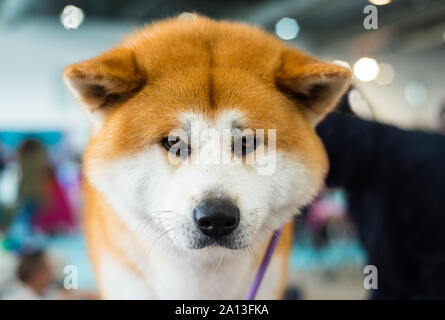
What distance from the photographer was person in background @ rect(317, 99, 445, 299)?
0.75 meters

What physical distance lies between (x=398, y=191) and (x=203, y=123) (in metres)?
0.46

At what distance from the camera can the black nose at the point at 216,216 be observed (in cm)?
48

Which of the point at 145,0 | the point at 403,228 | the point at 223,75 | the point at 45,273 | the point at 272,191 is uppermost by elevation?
the point at 145,0

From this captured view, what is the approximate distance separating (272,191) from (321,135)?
181 millimetres

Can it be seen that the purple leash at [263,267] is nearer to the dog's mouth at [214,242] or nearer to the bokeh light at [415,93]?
the dog's mouth at [214,242]

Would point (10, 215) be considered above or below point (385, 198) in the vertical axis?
below

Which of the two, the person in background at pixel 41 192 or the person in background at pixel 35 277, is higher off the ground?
the person in background at pixel 41 192

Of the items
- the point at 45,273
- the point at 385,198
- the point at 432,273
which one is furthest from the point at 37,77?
the point at 432,273

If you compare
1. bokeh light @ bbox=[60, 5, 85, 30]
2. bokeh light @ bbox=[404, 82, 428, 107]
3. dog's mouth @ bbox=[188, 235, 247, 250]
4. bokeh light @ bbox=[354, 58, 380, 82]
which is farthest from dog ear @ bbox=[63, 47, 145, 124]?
bokeh light @ bbox=[404, 82, 428, 107]

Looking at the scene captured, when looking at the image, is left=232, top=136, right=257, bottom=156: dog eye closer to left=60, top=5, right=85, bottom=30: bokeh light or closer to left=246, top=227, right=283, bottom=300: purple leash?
left=246, top=227, right=283, bottom=300: purple leash

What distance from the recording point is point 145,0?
0.99 m

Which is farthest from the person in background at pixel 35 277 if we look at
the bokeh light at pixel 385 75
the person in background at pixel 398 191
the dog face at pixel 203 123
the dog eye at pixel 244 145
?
the bokeh light at pixel 385 75

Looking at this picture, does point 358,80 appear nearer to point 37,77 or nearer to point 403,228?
point 403,228

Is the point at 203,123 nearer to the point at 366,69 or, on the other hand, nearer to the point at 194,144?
the point at 194,144
